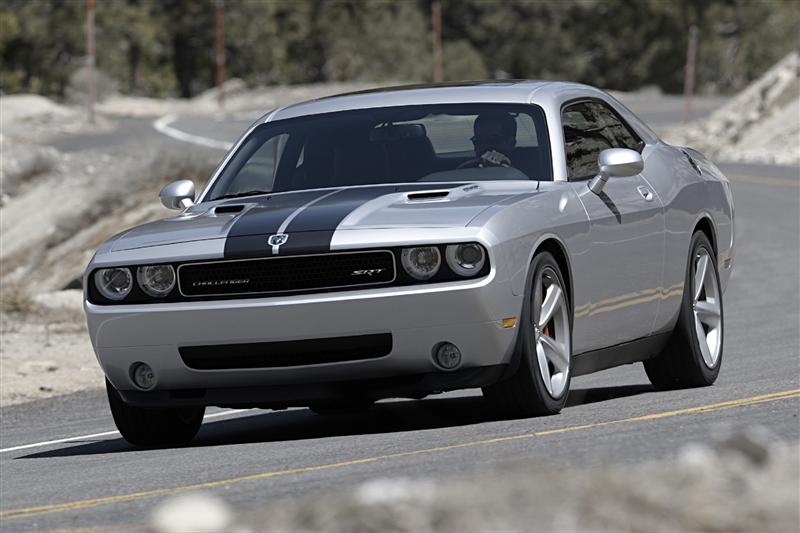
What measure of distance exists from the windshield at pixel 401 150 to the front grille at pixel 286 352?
4.21 ft

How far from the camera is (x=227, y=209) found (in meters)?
8.95

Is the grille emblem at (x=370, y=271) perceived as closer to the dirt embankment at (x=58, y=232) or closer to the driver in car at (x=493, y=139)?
the driver in car at (x=493, y=139)

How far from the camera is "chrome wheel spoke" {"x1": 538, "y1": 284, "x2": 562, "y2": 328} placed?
840 centimetres

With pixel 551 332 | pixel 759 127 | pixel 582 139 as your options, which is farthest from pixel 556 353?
pixel 759 127

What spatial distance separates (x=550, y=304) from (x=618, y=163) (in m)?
→ 0.91

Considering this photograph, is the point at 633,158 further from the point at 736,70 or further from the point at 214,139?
the point at 736,70

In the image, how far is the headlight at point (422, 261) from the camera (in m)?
7.96

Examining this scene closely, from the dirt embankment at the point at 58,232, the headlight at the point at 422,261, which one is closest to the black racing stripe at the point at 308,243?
the headlight at the point at 422,261

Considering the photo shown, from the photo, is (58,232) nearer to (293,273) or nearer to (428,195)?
(428,195)

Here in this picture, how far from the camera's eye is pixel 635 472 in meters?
5.63

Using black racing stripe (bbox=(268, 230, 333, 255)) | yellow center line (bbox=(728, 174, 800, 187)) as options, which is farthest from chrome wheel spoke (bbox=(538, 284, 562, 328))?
yellow center line (bbox=(728, 174, 800, 187))

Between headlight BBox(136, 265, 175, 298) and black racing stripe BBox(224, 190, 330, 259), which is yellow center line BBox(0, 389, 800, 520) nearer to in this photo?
black racing stripe BBox(224, 190, 330, 259)

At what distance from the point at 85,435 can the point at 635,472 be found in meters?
5.12

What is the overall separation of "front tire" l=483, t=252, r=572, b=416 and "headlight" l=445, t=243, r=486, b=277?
1.05 feet
